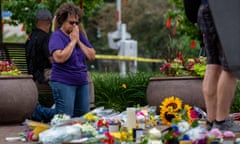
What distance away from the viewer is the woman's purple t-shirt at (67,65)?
9086 millimetres

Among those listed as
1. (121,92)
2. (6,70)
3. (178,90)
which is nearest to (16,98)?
(6,70)

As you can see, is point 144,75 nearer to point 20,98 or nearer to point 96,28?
point 20,98

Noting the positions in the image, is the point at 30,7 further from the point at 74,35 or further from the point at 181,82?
the point at 74,35

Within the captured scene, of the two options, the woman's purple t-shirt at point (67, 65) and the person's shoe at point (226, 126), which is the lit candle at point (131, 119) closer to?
the person's shoe at point (226, 126)

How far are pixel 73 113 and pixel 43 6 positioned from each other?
4568 mm

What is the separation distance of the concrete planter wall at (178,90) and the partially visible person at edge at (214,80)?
3542 mm

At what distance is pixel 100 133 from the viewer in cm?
735

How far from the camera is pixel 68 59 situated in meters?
9.09

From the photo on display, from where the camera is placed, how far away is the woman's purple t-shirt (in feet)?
29.8

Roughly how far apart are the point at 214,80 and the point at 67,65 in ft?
8.67

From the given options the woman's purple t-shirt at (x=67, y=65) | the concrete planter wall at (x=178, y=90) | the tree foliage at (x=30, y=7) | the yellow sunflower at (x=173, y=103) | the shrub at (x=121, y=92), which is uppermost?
the tree foliage at (x=30, y=7)

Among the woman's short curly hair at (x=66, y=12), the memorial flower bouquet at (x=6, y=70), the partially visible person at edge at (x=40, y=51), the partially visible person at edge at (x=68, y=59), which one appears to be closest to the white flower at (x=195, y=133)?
the partially visible person at edge at (x=68, y=59)

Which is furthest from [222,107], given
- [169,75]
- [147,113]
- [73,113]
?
[169,75]

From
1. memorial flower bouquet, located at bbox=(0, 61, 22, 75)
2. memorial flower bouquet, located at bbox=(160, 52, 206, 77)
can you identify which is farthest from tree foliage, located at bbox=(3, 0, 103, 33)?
memorial flower bouquet, located at bbox=(160, 52, 206, 77)
